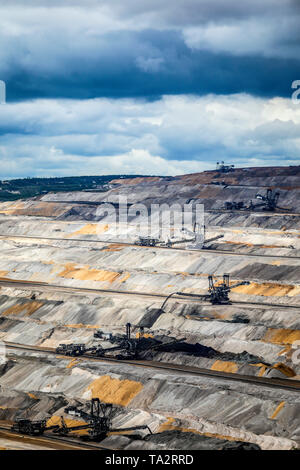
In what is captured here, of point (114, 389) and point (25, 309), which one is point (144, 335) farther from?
point (25, 309)

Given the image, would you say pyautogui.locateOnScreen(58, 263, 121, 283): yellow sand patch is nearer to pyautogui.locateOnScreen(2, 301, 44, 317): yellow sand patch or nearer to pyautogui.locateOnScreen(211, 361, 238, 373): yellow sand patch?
pyautogui.locateOnScreen(2, 301, 44, 317): yellow sand patch

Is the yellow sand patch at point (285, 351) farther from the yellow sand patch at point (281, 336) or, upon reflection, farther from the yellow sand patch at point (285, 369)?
the yellow sand patch at point (285, 369)

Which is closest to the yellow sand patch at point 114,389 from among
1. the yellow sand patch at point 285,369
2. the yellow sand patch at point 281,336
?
the yellow sand patch at point 285,369

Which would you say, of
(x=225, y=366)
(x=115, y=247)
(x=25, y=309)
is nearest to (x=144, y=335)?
(x=225, y=366)

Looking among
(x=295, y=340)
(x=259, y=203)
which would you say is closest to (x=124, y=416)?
(x=295, y=340)

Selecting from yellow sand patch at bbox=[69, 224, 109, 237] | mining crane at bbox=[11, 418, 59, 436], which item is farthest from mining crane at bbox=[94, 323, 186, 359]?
yellow sand patch at bbox=[69, 224, 109, 237]
